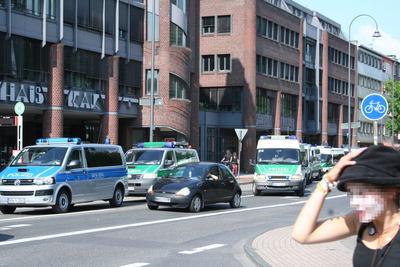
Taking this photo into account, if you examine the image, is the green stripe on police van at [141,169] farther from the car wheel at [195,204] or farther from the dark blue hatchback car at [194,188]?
the car wheel at [195,204]

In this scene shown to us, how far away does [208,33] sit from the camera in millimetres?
56406

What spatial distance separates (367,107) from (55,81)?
24.2 metres

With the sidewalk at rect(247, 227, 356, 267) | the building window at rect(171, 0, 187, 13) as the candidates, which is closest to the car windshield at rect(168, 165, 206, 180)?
the sidewalk at rect(247, 227, 356, 267)

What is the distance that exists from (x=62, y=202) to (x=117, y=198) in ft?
10.0

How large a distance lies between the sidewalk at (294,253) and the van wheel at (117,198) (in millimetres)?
8921

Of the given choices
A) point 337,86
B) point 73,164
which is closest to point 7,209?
point 73,164

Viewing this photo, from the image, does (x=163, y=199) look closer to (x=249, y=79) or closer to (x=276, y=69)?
(x=249, y=79)

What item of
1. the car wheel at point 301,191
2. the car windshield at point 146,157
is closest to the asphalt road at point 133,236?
the car windshield at point 146,157

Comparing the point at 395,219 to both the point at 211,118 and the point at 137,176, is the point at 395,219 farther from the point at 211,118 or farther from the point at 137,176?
the point at 211,118

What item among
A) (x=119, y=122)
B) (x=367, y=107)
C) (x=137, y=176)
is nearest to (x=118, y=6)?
(x=119, y=122)

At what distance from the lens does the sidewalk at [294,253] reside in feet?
32.6

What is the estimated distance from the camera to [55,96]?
33.6 m

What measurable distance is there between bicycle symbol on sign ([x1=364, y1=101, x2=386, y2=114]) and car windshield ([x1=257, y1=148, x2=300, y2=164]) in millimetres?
17065

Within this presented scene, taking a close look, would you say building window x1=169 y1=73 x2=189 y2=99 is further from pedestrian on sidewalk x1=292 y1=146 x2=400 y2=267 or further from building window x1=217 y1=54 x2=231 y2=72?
pedestrian on sidewalk x1=292 y1=146 x2=400 y2=267
